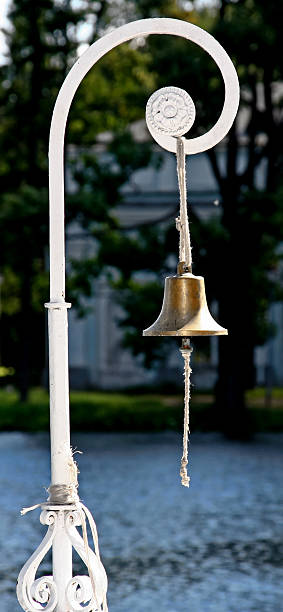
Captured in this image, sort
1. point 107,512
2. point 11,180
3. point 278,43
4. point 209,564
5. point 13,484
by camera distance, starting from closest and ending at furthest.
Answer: point 209,564
point 107,512
point 13,484
point 278,43
point 11,180

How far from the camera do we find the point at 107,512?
16.2 m

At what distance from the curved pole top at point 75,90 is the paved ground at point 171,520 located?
5197mm

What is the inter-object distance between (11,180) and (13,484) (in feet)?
40.0

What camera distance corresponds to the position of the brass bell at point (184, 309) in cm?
654

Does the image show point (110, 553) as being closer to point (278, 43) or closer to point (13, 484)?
point (13, 484)

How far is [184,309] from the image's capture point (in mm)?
6609

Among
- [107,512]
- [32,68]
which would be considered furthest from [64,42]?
[107,512]

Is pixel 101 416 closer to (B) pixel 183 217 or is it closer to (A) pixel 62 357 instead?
(A) pixel 62 357

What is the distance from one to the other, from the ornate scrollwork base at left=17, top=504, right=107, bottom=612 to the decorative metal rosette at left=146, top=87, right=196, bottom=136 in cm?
193

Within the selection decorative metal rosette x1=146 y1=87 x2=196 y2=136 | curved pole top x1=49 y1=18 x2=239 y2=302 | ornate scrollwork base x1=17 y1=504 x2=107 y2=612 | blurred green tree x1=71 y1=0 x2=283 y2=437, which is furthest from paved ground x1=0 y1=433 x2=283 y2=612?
decorative metal rosette x1=146 y1=87 x2=196 y2=136

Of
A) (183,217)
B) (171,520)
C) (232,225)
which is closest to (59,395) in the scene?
(183,217)

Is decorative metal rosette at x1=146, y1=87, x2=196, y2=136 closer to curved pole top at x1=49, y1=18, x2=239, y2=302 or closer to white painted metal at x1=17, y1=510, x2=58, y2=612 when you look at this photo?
curved pole top at x1=49, y1=18, x2=239, y2=302

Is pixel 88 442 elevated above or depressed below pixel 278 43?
below

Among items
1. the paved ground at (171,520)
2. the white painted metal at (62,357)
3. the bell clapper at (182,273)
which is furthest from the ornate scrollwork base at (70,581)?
the paved ground at (171,520)
